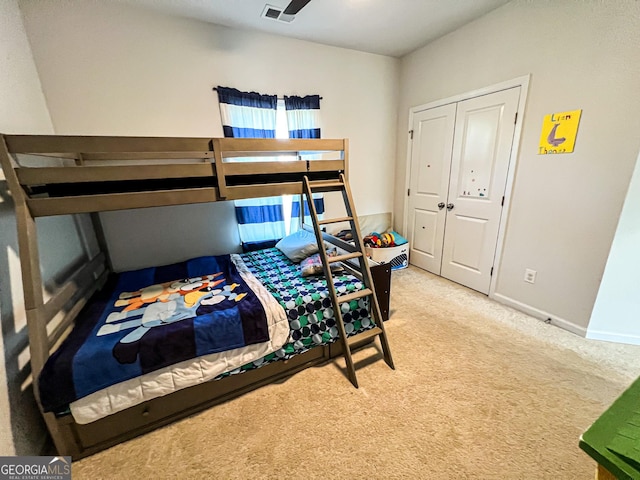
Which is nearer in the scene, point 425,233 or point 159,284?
point 159,284

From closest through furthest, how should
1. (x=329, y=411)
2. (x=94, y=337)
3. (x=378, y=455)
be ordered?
(x=378, y=455)
(x=94, y=337)
(x=329, y=411)

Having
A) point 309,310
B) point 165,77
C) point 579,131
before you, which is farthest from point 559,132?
point 165,77

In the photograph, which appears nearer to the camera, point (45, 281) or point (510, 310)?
point (45, 281)

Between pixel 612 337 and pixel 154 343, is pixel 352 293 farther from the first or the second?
pixel 612 337

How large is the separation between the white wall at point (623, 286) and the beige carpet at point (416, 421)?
0.12 metres

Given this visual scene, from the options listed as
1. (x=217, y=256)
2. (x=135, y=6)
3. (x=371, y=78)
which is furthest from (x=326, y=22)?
(x=217, y=256)

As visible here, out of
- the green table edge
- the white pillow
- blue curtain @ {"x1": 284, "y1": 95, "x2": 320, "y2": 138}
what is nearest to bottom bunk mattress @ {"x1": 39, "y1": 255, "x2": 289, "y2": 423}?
the white pillow

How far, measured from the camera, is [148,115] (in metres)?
2.34

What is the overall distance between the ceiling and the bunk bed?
1246 mm

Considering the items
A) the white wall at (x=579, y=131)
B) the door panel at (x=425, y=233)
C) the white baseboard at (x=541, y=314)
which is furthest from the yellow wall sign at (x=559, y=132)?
the white baseboard at (x=541, y=314)

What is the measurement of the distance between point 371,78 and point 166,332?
3576 millimetres

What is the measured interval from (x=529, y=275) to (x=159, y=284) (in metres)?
3.45

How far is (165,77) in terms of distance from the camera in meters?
2.34

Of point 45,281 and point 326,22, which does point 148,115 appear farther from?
point 326,22
